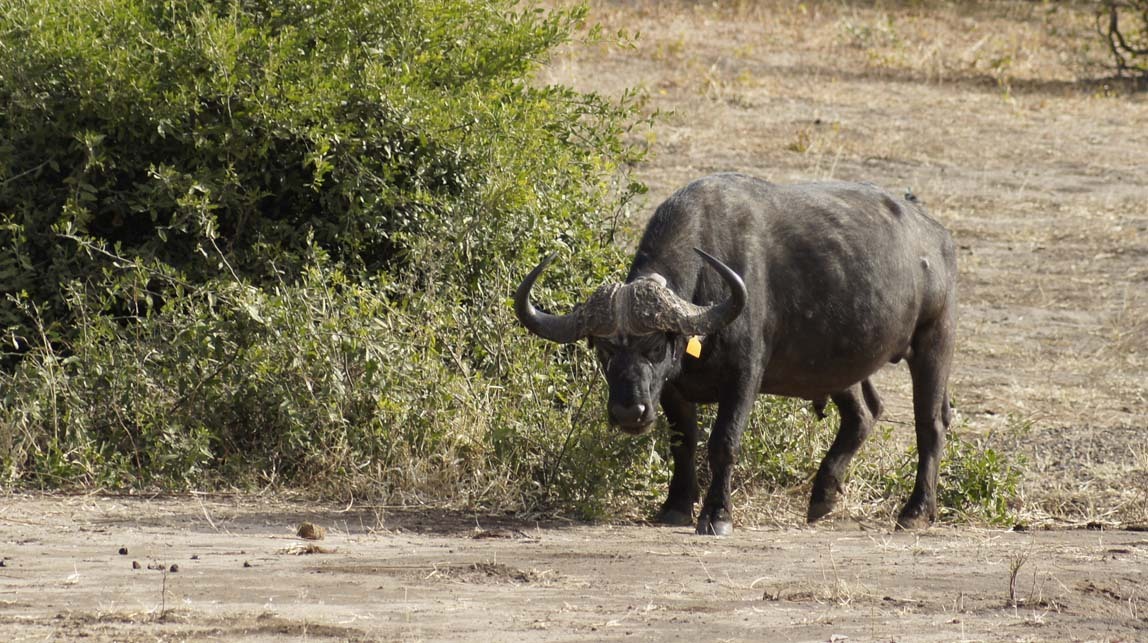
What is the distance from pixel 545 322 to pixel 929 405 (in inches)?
93.3

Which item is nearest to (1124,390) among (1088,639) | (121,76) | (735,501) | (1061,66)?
(735,501)

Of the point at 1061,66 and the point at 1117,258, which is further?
the point at 1061,66

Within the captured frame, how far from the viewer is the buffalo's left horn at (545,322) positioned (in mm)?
7379

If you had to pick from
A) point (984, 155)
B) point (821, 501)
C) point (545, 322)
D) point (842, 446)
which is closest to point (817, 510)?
point (821, 501)

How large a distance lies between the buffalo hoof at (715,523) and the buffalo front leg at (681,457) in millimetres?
325

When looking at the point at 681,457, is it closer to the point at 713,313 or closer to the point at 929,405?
the point at 713,313

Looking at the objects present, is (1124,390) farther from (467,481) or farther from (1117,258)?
(467,481)

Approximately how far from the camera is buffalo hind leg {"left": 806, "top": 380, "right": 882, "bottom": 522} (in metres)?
8.38

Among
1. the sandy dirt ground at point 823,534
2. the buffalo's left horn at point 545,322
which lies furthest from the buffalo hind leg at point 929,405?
the buffalo's left horn at point 545,322

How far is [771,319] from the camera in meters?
7.93

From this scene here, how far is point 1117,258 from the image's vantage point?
1425 cm

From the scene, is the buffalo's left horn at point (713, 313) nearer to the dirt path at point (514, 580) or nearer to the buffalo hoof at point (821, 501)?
the dirt path at point (514, 580)

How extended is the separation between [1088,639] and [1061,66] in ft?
57.6

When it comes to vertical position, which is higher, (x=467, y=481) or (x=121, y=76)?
(x=121, y=76)
